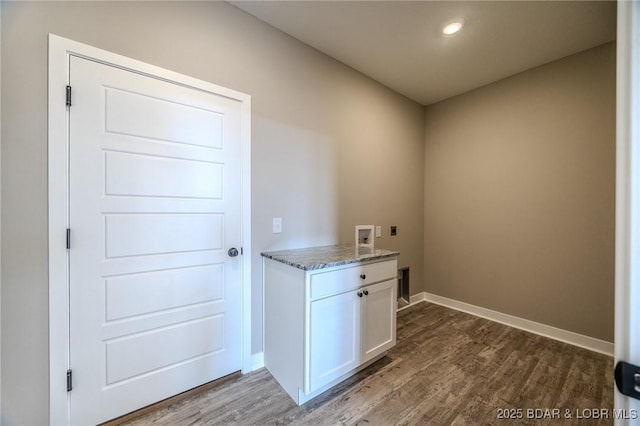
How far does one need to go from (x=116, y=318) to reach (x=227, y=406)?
885 mm

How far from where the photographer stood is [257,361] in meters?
2.03

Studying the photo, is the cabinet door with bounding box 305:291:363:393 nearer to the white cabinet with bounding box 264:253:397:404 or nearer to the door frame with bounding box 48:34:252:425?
the white cabinet with bounding box 264:253:397:404

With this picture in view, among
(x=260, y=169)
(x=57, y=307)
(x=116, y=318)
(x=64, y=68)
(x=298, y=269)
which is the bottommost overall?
(x=116, y=318)

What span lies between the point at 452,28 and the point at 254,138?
190 cm

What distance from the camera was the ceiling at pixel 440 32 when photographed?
74.4 inches

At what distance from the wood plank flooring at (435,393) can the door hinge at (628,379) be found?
133 cm

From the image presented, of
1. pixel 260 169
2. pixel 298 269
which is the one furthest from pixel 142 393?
pixel 260 169

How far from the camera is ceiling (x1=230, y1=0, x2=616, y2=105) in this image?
6.20ft

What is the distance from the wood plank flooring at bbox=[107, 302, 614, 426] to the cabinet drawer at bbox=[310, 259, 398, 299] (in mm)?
726

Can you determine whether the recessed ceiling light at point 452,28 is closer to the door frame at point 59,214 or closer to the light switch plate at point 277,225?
the light switch plate at point 277,225

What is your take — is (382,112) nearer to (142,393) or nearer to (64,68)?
(64,68)

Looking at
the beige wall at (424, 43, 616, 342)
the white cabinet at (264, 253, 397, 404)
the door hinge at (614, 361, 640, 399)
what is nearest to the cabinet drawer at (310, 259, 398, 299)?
the white cabinet at (264, 253, 397, 404)

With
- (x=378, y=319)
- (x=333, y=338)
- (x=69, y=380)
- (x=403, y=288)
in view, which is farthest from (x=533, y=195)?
(x=69, y=380)

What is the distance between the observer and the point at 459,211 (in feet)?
10.8
